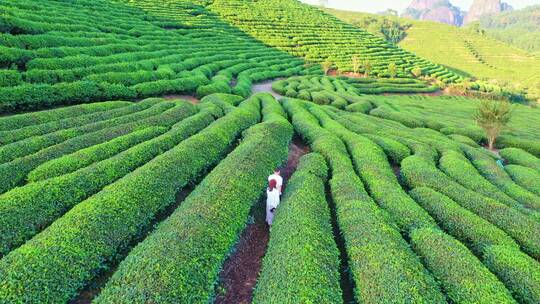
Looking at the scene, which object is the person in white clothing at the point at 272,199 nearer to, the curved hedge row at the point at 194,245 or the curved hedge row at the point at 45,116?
the curved hedge row at the point at 194,245

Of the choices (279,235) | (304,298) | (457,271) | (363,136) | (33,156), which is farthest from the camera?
(363,136)

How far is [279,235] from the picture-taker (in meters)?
9.95

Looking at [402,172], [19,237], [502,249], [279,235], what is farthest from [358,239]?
[19,237]

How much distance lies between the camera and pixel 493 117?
2502 cm

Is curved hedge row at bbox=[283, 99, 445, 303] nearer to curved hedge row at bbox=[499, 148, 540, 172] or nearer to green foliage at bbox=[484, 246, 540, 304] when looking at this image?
green foliage at bbox=[484, 246, 540, 304]

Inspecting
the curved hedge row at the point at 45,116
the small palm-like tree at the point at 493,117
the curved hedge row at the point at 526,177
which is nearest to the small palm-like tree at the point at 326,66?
the small palm-like tree at the point at 493,117

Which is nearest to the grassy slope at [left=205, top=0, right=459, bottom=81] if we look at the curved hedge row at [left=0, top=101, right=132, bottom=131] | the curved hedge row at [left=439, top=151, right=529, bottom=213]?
the curved hedge row at [left=439, top=151, right=529, bottom=213]

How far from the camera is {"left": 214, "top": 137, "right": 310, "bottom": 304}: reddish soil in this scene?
9.17m

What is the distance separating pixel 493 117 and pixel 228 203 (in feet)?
75.3

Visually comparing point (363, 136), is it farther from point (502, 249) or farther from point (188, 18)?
point (188, 18)

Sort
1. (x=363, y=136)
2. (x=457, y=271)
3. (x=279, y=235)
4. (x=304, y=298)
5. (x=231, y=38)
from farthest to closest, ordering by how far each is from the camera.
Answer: (x=231, y=38)
(x=363, y=136)
(x=279, y=235)
(x=457, y=271)
(x=304, y=298)

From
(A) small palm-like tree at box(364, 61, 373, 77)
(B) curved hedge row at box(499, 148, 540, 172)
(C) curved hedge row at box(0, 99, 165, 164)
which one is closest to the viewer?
(C) curved hedge row at box(0, 99, 165, 164)

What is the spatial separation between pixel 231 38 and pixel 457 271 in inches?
2503

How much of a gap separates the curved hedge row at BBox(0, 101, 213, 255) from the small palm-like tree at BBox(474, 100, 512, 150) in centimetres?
2358
